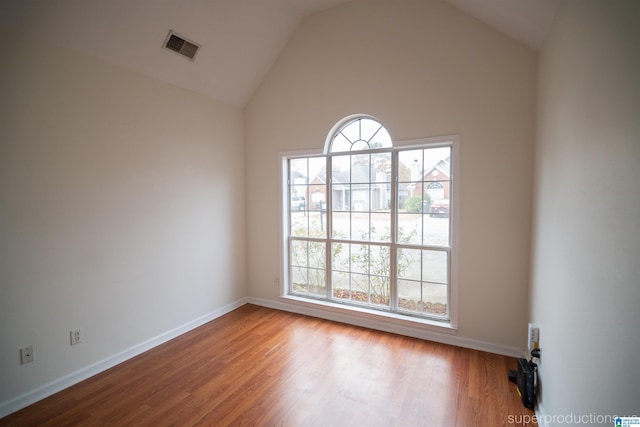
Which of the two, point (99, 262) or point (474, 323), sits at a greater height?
point (99, 262)

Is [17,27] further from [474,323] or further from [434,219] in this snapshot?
[474,323]

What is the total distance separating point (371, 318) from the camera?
346 cm

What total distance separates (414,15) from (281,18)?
55.9 inches

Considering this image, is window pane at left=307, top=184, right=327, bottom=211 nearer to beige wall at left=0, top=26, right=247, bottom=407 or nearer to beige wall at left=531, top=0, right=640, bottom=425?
beige wall at left=0, top=26, right=247, bottom=407

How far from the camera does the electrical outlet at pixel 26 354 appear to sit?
7.34ft

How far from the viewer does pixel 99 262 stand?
268 cm

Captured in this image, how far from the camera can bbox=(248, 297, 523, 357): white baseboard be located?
2.92 m

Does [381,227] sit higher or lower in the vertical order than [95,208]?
lower

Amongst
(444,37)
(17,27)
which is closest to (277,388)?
(17,27)

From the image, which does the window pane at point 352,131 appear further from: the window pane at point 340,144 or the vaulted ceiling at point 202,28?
the vaulted ceiling at point 202,28

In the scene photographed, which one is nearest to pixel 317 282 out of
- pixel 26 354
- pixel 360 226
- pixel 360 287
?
pixel 360 287

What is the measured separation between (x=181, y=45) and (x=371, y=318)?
11.2 feet

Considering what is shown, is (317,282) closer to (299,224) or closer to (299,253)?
(299,253)

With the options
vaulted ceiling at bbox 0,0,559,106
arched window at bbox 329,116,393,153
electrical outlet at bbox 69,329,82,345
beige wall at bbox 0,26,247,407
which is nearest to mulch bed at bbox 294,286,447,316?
beige wall at bbox 0,26,247,407
